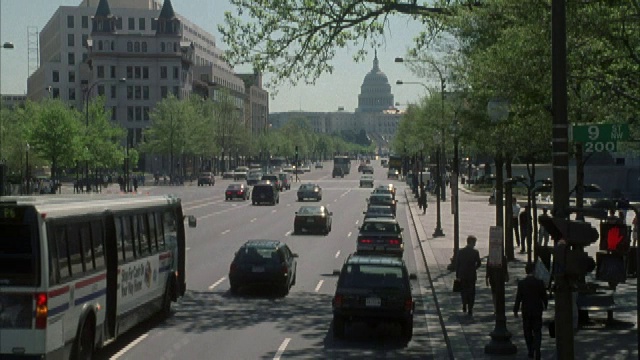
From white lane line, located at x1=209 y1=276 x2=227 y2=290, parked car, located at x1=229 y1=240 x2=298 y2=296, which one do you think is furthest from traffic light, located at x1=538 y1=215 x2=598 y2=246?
white lane line, located at x1=209 y1=276 x2=227 y2=290

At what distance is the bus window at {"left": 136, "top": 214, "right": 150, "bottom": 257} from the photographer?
70.1 feet

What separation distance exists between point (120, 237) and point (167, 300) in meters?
4.97

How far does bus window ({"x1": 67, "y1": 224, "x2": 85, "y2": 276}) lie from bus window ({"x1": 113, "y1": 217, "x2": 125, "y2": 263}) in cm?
227

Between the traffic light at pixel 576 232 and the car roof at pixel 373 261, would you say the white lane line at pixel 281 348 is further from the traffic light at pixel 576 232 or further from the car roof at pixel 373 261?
the traffic light at pixel 576 232

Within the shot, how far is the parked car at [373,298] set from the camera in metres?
21.1

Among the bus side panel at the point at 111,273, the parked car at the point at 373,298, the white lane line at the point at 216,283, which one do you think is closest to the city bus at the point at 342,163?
the white lane line at the point at 216,283

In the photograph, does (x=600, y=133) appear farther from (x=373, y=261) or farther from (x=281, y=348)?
(x=281, y=348)

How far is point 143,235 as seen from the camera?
2167 centimetres

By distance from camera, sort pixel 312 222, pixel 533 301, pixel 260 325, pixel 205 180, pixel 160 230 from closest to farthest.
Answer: pixel 533 301 < pixel 260 325 < pixel 160 230 < pixel 312 222 < pixel 205 180

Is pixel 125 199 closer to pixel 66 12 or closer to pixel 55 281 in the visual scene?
pixel 55 281

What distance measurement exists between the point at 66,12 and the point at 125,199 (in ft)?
560

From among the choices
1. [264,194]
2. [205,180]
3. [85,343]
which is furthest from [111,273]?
[205,180]

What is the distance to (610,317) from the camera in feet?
74.5

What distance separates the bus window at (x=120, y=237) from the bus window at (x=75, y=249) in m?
2.27
